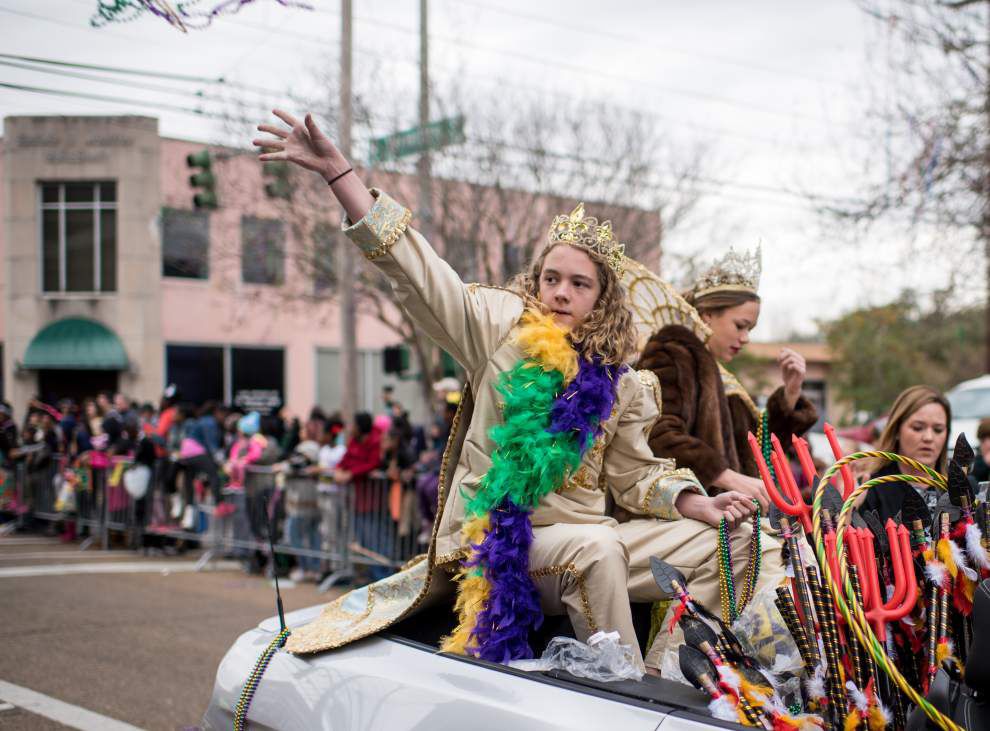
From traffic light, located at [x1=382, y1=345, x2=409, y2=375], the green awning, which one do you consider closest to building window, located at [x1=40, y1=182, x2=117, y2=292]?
the green awning

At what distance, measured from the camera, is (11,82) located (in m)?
3.54

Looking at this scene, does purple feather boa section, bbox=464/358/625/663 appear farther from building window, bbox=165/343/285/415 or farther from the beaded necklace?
building window, bbox=165/343/285/415

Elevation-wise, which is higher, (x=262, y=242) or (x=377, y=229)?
(x=262, y=242)

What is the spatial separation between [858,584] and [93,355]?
22249 mm

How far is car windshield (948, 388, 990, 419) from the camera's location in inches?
491

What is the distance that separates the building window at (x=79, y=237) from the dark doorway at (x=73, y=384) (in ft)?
6.29

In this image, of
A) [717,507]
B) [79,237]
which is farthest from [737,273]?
[79,237]

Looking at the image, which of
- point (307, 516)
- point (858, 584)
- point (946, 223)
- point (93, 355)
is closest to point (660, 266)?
point (946, 223)

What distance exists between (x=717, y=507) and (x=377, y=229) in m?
1.34

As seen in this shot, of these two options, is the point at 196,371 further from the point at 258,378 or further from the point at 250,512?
the point at 250,512

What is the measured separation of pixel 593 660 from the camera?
94.8 inches

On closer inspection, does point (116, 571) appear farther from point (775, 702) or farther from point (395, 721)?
point (775, 702)

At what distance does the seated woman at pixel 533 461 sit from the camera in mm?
2730

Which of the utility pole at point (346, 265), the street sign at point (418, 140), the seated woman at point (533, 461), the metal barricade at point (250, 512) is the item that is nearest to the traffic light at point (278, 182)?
the utility pole at point (346, 265)
